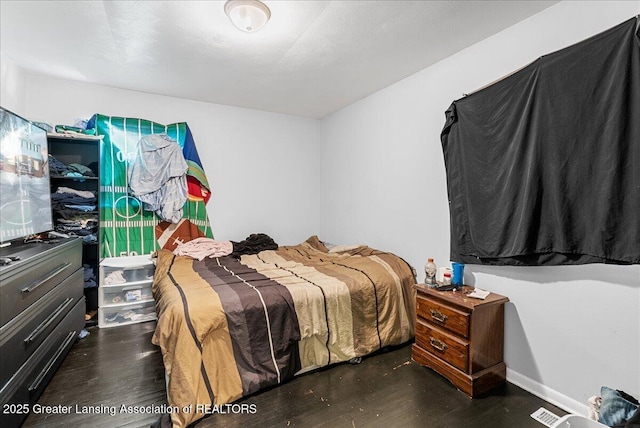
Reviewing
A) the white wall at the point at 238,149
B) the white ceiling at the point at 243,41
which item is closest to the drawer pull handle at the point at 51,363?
the white wall at the point at 238,149

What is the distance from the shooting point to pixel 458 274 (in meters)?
2.36

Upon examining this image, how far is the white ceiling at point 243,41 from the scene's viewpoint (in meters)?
1.91

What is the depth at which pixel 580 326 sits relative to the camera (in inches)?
69.6

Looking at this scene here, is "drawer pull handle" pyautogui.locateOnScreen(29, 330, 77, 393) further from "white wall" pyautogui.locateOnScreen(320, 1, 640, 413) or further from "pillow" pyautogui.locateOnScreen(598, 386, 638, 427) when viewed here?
"pillow" pyautogui.locateOnScreen(598, 386, 638, 427)

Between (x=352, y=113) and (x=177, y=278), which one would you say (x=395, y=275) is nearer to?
(x=177, y=278)

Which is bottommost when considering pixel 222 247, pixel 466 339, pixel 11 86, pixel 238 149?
pixel 466 339

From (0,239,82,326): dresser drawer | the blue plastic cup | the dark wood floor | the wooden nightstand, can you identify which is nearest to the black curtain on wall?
the blue plastic cup

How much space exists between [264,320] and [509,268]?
69.7 inches

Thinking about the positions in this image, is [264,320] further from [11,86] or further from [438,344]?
[11,86]

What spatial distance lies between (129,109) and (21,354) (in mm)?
2682

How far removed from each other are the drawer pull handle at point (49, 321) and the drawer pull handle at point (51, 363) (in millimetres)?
246

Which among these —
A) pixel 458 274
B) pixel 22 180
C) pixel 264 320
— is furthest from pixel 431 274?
pixel 22 180

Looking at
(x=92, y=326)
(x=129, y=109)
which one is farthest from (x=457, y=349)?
(x=129, y=109)

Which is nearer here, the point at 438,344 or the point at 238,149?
the point at 438,344
